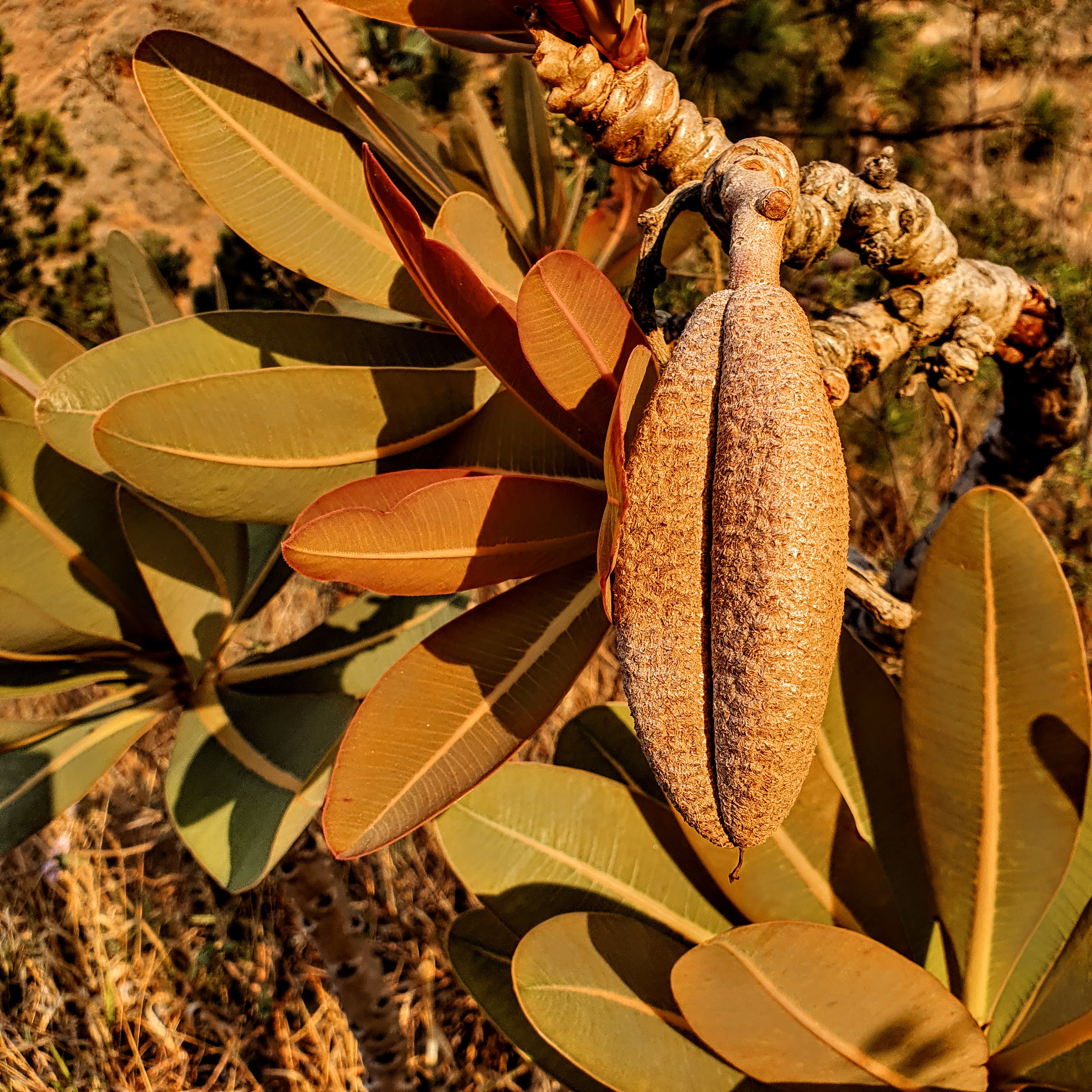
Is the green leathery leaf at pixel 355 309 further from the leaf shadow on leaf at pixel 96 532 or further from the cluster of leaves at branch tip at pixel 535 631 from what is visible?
the leaf shadow on leaf at pixel 96 532

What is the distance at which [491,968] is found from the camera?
872mm

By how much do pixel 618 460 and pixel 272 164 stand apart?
0.49 metres

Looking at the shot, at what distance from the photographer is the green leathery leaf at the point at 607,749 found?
949 mm

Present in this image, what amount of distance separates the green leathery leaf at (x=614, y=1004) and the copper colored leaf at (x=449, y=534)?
310 mm

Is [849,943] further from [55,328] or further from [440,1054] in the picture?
[440,1054]

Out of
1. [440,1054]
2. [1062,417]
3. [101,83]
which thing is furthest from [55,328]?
[101,83]

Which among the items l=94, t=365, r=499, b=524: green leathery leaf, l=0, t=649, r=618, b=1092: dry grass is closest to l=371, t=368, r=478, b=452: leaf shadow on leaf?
l=94, t=365, r=499, b=524: green leathery leaf

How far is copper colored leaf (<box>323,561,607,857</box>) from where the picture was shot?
572 millimetres

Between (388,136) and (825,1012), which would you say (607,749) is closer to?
(825,1012)

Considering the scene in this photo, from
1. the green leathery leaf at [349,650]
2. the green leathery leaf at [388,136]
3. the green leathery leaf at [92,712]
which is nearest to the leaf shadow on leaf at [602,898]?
the green leathery leaf at [349,650]

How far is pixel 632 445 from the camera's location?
44 cm

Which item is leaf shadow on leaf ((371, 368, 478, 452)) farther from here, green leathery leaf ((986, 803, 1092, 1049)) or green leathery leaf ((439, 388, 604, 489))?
green leathery leaf ((986, 803, 1092, 1049))

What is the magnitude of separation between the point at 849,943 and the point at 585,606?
30 centimetres

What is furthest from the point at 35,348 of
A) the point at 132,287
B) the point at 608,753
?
the point at 608,753
